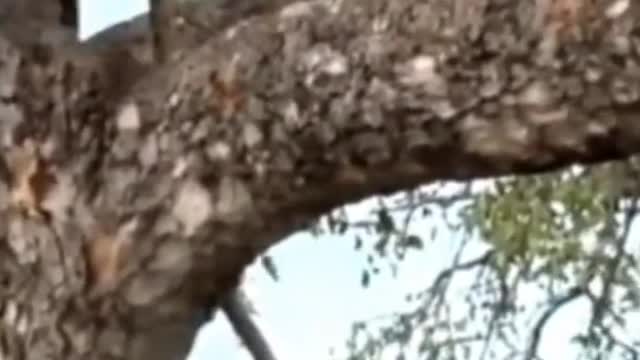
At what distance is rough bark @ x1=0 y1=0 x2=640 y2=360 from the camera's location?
38.2 inches

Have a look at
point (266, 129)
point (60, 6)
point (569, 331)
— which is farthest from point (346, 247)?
point (266, 129)

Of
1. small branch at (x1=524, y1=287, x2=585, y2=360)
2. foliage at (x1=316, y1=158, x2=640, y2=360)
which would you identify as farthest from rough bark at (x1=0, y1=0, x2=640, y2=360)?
small branch at (x1=524, y1=287, x2=585, y2=360)

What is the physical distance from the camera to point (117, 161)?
1.14 meters

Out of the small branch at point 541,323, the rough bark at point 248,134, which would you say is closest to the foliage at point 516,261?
the small branch at point 541,323

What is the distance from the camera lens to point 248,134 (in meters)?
1.08

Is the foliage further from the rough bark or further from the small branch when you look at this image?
the rough bark

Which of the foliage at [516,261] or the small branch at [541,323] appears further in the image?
the small branch at [541,323]

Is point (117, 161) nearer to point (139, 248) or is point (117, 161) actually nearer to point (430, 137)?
point (139, 248)

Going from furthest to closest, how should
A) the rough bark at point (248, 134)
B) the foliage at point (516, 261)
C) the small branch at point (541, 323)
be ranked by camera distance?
the small branch at point (541, 323)
the foliage at point (516, 261)
the rough bark at point (248, 134)

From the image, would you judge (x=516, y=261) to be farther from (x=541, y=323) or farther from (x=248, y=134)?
(x=248, y=134)

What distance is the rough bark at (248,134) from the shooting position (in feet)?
3.18

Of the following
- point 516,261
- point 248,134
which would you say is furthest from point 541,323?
point 248,134

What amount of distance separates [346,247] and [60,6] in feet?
5.46

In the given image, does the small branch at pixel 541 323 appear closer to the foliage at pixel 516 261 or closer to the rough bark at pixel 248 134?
the foliage at pixel 516 261
